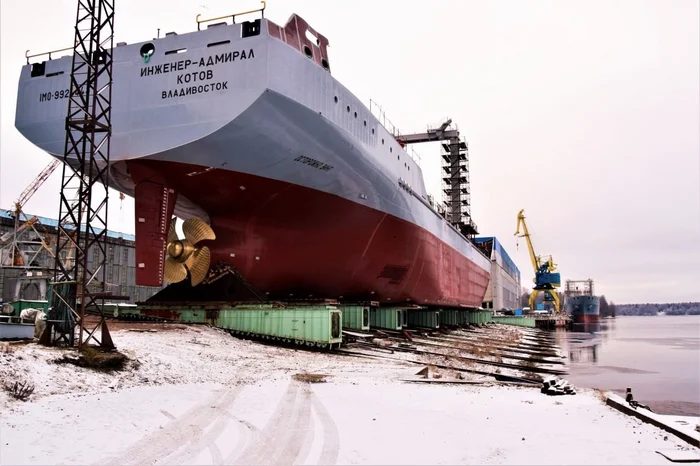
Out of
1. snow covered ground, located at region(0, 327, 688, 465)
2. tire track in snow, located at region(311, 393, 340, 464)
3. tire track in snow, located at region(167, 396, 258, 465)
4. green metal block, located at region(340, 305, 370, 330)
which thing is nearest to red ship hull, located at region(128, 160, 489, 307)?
green metal block, located at region(340, 305, 370, 330)

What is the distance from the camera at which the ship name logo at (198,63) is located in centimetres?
1563

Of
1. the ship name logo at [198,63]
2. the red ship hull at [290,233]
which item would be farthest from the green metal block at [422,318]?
the ship name logo at [198,63]

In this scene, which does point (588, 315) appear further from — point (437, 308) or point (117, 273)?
point (117, 273)

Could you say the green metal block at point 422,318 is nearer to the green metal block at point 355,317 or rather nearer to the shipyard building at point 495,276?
the green metal block at point 355,317

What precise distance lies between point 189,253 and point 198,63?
6.75 m

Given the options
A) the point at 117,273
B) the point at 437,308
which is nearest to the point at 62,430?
the point at 437,308

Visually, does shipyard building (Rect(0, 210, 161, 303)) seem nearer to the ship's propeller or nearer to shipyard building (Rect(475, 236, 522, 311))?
the ship's propeller

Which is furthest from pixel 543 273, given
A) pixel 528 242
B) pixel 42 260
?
pixel 42 260

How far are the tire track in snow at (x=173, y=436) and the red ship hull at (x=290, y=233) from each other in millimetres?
10072

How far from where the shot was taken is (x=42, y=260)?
176ft

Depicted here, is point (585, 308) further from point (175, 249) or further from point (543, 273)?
point (175, 249)

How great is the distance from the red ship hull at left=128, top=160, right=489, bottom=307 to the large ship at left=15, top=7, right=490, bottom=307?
49mm

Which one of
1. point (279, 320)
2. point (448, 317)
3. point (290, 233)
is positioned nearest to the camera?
point (279, 320)

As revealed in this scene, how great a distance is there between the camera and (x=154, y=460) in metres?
5.77
